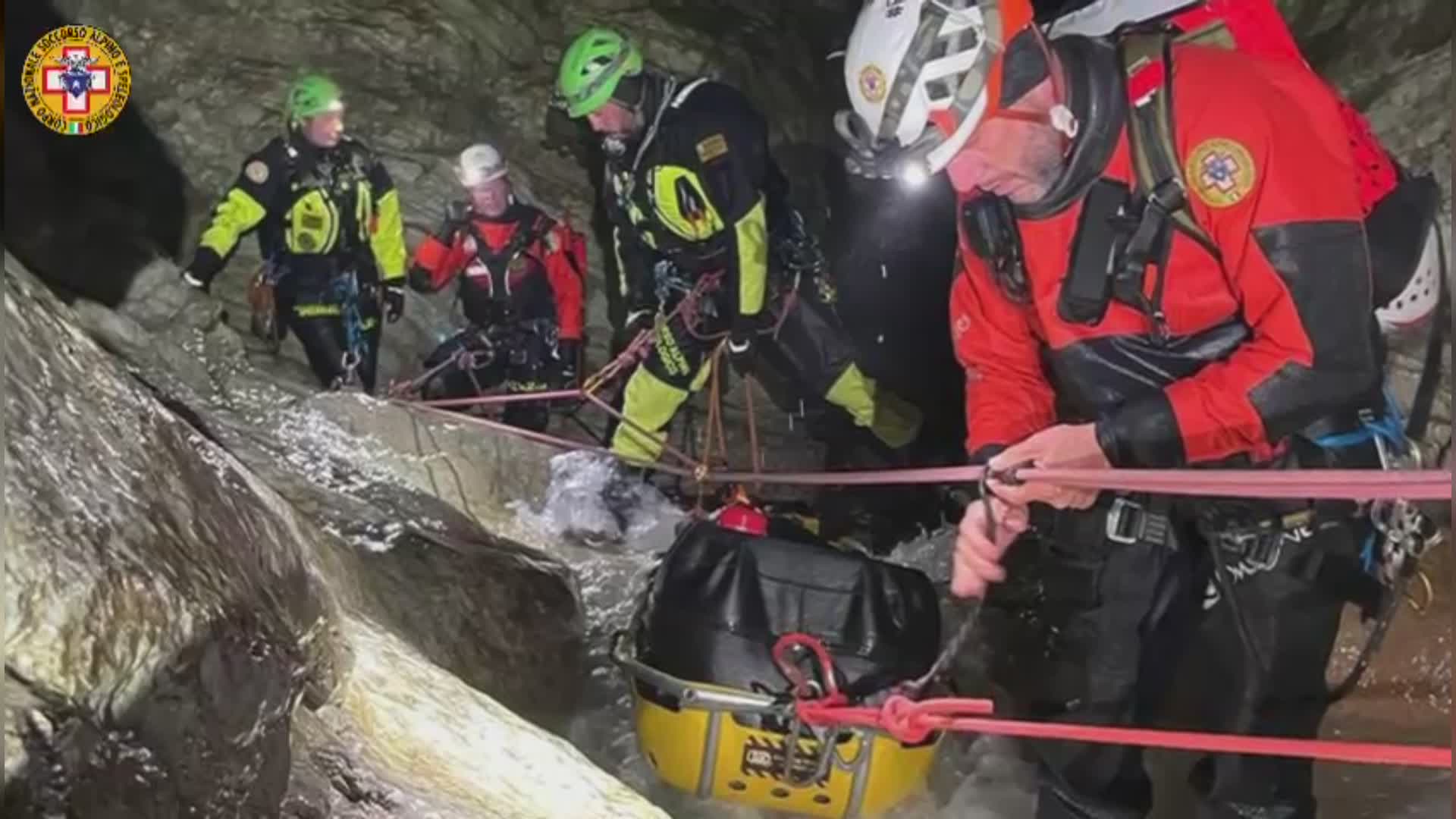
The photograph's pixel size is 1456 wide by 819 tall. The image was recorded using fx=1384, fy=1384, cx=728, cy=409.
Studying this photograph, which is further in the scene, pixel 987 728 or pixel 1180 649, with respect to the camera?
pixel 1180 649

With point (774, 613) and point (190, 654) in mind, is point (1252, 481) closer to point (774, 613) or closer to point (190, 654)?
point (190, 654)

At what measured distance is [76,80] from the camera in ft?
21.4

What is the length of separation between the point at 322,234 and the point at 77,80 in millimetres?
1602

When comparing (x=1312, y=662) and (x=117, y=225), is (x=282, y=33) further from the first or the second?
(x=1312, y=662)

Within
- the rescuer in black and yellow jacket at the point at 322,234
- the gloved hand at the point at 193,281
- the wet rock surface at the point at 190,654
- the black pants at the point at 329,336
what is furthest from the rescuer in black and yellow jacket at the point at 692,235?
the wet rock surface at the point at 190,654

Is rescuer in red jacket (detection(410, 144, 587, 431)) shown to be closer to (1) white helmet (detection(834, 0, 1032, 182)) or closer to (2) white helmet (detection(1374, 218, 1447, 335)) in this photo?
(1) white helmet (detection(834, 0, 1032, 182))

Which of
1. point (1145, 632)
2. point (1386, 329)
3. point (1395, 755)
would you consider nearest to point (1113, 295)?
point (1386, 329)

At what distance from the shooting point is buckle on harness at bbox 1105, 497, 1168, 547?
2645 millimetres

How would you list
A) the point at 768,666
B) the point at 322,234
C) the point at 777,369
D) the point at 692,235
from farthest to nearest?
the point at 322,234 < the point at 777,369 < the point at 692,235 < the point at 768,666

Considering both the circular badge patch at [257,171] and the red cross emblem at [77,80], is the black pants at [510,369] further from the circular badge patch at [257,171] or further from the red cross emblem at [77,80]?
the red cross emblem at [77,80]

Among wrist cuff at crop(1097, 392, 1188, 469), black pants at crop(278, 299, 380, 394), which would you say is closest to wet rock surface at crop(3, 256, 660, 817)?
wrist cuff at crop(1097, 392, 1188, 469)

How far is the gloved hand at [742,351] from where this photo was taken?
17.0ft

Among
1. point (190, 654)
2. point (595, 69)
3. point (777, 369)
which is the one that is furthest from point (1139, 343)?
point (777, 369)

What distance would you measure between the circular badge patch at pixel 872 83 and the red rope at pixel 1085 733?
3.55ft
